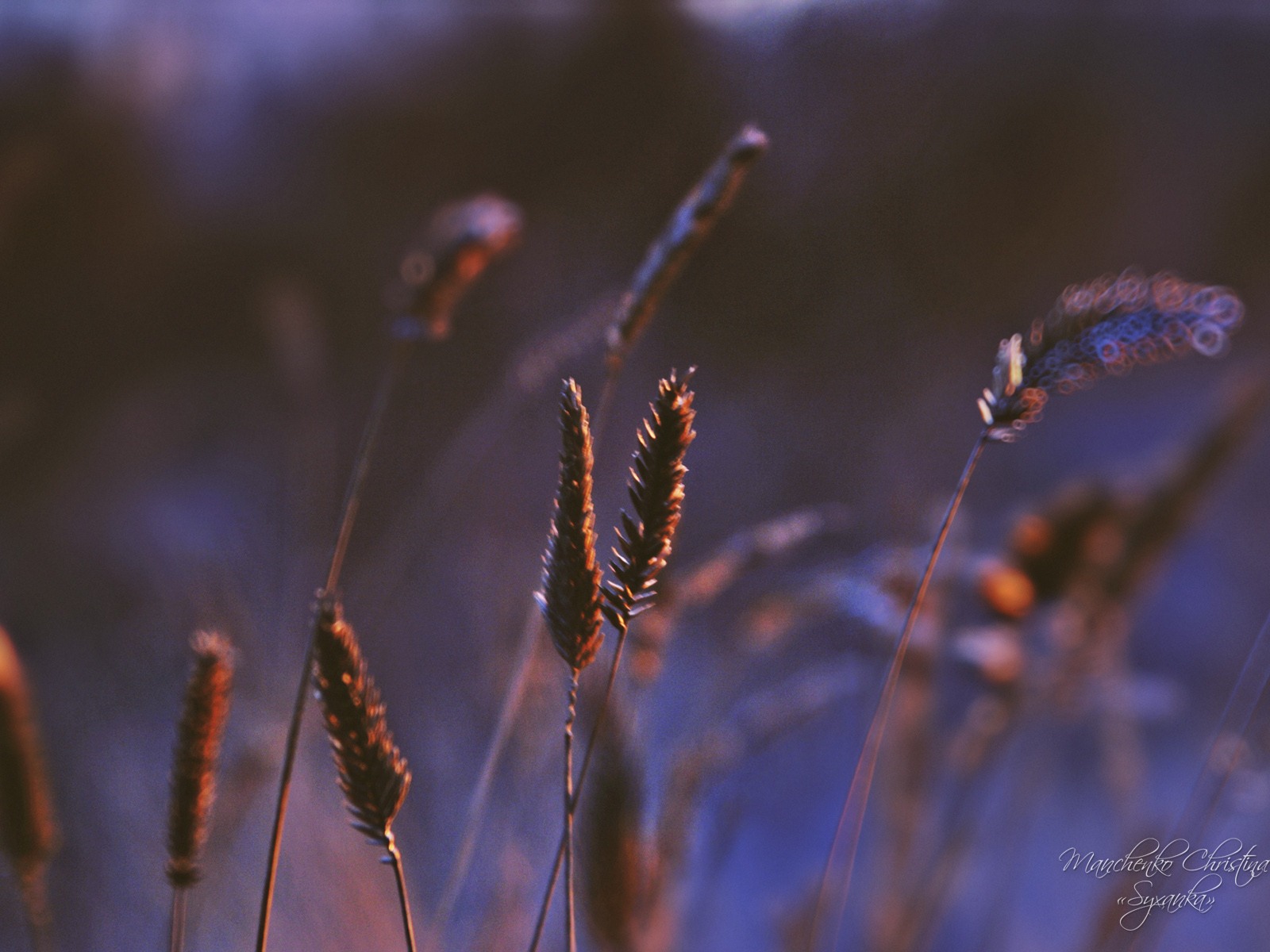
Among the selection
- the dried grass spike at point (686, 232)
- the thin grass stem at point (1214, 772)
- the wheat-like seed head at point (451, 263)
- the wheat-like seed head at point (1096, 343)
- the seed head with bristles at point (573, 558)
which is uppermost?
the wheat-like seed head at point (451, 263)

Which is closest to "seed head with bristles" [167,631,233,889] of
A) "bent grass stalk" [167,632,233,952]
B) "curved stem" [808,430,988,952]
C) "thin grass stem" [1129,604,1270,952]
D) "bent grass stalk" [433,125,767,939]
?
"bent grass stalk" [167,632,233,952]

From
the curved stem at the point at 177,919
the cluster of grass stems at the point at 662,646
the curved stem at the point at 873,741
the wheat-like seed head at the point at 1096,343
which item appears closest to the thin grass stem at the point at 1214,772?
the cluster of grass stems at the point at 662,646

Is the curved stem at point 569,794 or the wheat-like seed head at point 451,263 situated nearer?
the curved stem at point 569,794

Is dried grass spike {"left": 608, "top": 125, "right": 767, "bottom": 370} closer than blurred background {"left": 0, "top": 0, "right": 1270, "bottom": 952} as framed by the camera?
Yes

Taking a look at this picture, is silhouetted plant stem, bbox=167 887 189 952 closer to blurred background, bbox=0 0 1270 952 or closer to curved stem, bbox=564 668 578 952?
curved stem, bbox=564 668 578 952

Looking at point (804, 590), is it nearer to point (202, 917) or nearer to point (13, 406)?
point (202, 917)

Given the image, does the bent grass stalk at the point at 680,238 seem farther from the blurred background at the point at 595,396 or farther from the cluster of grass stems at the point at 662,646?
the blurred background at the point at 595,396

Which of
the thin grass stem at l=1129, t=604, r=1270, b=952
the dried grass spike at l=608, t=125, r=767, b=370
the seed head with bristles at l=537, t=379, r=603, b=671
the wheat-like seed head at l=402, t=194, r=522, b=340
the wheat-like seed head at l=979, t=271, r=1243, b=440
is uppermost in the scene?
the wheat-like seed head at l=402, t=194, r=522, b=340

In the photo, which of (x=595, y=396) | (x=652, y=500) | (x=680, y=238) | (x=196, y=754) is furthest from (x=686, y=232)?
(x=595, y=396)
